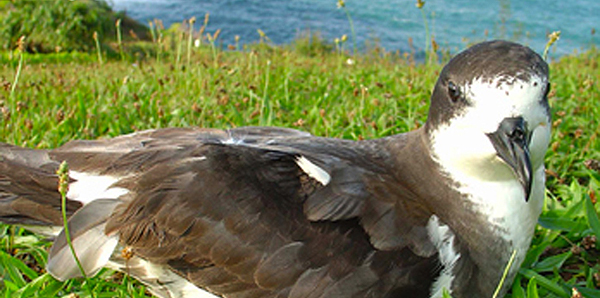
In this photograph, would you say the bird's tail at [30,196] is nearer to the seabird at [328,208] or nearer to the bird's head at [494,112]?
the seabird at [328,208]

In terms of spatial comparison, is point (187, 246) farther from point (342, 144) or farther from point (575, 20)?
point (575, 20)

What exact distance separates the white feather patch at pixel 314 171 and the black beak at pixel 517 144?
Answer: 2.41ft

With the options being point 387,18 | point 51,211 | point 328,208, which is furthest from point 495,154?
point 387,18

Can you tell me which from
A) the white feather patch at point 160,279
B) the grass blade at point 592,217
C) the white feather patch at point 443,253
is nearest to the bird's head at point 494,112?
the white feather patch at point 443,253

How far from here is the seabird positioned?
2.23 m

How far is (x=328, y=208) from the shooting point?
2307 mm

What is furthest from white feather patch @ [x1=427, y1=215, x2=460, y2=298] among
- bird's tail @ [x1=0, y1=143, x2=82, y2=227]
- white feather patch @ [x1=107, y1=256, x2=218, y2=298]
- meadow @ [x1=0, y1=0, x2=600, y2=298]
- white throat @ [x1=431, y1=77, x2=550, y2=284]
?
bird's tail @ [x1=0, y1=143, x2=82, y2=227]

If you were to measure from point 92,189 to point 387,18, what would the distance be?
2270 centimetres

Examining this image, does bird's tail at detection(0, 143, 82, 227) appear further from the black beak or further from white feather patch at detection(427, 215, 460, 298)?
the black beak

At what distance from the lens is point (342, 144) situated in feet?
9.48

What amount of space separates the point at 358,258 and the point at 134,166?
3.69 feet

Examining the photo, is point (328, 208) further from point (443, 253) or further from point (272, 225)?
point (443, 253)

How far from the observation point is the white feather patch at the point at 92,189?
8.11 ft

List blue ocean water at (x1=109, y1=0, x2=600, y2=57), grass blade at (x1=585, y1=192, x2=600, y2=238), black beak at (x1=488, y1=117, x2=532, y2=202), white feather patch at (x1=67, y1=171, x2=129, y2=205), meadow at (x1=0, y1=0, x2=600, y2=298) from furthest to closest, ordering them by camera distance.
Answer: blue ocean water at (x1=109, y1=0, x2=600, y2=57), grass blade at (x1=585, y1=192, x2=600, y2=238), meadow at (x1=0, y1=0, x2=600, y2=298), white feather patch at (x1=67, y1=171, x2=129, y2=205), black beak at (x1=488, y1=117, x2=532, y2=202)
